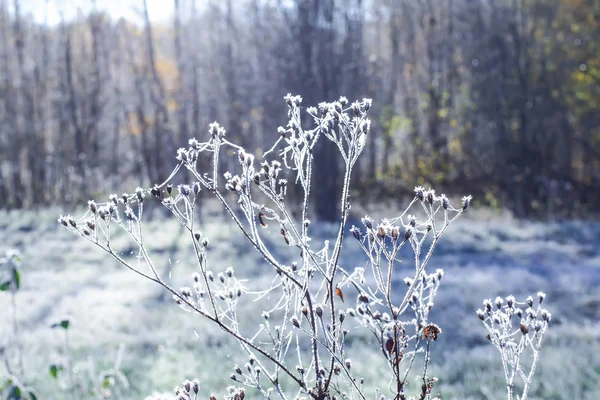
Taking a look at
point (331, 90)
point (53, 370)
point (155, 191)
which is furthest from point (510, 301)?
point (331, 90)

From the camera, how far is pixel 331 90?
14391 mm

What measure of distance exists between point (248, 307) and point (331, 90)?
8007 millimetres

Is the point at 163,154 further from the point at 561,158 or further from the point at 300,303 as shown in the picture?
the point at 300,303

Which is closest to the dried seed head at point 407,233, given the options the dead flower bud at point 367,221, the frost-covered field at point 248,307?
the dead flower bud at point 367,221

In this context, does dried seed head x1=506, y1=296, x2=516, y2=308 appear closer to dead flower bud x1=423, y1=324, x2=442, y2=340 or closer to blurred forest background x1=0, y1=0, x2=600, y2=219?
dead flower bud x1=423, y1=324, x2=442, y2=340

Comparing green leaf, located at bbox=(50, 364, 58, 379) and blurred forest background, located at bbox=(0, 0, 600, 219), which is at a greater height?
blurred forest background, located at bbox=(0, 0, 600, 219)

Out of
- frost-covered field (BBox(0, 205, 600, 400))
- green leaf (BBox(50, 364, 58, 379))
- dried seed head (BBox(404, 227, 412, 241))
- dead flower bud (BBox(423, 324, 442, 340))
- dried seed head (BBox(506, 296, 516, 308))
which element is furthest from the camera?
frost-covered field (BBox(0, 205, 600, 400))

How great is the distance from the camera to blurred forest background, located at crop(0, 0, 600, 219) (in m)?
15.6

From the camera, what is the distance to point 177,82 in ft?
64.3

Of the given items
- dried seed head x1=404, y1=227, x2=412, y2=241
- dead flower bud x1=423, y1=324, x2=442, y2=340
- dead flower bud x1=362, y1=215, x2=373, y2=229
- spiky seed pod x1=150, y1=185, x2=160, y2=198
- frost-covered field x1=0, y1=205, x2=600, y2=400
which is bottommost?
frost-covered field x1=0, y1=205, x2=600, y2=400

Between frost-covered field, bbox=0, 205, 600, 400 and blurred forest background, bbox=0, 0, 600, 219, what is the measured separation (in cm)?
344

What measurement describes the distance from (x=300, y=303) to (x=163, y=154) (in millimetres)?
17355

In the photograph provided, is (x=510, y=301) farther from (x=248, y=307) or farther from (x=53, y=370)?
(x=248, y=307)

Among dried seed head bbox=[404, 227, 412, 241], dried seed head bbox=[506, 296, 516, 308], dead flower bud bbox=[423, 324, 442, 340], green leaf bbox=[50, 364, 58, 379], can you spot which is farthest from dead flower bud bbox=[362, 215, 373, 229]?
green leaf bbox=[50, 364, 58, 379]
